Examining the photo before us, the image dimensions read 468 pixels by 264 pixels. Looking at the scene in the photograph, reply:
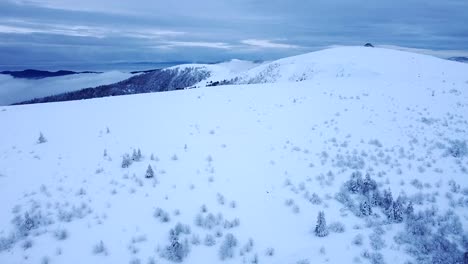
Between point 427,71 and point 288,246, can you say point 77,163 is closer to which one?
point 288,246

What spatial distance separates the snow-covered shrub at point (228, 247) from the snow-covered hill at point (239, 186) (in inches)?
1.0

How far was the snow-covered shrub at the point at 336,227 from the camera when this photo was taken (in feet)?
31.2

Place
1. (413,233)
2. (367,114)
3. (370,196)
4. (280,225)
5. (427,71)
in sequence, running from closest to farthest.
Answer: (413,233), (280,225), (370,196), (367,114), (427,71)

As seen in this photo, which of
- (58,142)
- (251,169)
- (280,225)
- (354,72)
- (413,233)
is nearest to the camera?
(413,233)

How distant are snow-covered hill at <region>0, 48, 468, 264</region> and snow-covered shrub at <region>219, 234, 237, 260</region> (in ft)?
0.08

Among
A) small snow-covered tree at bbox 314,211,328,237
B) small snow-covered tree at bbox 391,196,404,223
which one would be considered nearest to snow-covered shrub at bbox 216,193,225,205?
small snow-covered tree at bbox 314,211,328,237

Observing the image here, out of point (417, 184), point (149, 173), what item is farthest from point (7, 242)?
point (417, 184)

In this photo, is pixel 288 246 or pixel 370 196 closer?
pixel 288 246

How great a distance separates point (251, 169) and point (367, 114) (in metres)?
10.0

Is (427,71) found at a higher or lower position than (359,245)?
higher

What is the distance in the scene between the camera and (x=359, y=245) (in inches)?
350

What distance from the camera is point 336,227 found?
9578 mm

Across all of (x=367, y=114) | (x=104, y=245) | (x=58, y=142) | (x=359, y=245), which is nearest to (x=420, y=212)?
(x=359, y=245)

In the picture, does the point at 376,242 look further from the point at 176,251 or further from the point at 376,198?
the point at 176,251
